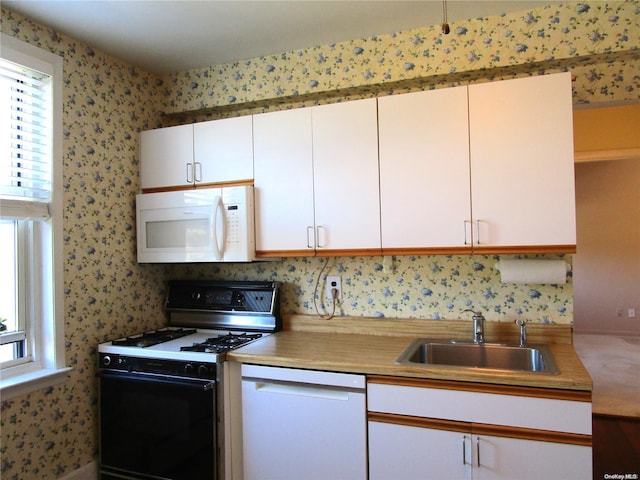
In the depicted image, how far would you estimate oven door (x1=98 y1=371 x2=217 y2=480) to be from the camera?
1991mm

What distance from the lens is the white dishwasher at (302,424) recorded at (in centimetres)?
182

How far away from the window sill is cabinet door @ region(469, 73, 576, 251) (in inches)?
84.2

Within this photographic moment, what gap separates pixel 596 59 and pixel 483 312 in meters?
1.37

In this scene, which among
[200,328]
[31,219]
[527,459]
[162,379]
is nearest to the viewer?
[527,459]

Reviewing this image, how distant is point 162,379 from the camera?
210 centimetres

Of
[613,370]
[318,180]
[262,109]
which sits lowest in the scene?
[613,370]

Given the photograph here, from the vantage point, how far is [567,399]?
5.08 feet

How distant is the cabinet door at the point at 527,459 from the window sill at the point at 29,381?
1.95m

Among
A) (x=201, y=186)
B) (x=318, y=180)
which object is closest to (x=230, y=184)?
(x=201, y=186)

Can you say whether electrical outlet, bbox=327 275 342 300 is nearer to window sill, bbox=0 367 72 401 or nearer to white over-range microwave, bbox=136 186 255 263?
white over-range microwave, bbox=136 186 255 263

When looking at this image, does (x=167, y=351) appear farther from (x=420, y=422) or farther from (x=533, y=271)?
(x=533, y=271)

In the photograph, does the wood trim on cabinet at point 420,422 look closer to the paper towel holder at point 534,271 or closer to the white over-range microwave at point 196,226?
the paper towel holder at point 534,271

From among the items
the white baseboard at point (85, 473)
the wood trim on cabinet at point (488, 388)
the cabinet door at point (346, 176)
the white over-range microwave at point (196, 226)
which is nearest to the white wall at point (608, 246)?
the cabinet door at point (346, 176)

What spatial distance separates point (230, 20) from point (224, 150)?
2.21 ft
